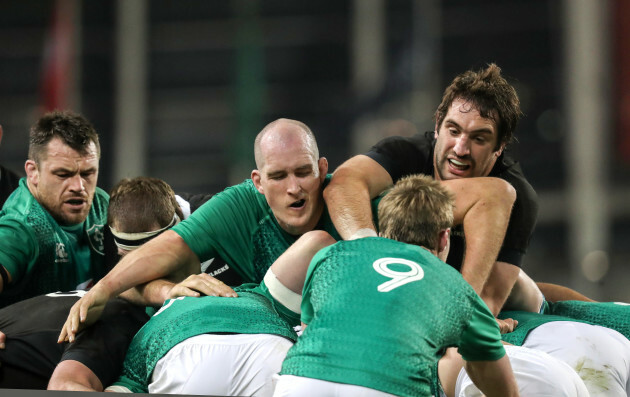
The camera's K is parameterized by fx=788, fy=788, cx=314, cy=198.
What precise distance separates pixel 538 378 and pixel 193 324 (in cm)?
90

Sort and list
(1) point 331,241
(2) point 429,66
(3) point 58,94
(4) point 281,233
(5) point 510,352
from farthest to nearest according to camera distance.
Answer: (2) point 429,66, (3) point 58,94, (4) point 281,233, (1) point 331,241, (5) point 510,352

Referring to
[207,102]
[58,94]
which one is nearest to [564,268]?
[207,102]

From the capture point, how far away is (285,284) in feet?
7.30

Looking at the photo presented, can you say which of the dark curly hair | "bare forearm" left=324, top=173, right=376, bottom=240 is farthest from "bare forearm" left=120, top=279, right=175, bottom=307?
the dark curly hair

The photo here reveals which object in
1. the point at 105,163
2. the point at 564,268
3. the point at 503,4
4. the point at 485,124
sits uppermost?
the point at 503,4

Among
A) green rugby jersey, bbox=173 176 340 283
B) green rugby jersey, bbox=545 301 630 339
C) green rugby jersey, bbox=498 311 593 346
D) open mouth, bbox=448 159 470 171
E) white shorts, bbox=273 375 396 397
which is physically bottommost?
green rugby jersey, bbox=545 301 630 339

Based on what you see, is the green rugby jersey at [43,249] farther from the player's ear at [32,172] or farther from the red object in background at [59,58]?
the red object in background at [59,58]

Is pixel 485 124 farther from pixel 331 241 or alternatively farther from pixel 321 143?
pixel 321 143

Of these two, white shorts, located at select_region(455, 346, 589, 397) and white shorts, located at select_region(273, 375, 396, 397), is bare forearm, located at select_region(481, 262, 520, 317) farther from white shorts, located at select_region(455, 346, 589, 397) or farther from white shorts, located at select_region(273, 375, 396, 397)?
white shorts, located at select_region(273, 375, 396, 397)

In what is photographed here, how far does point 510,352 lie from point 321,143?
8746mm

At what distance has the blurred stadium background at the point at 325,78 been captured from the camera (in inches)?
455

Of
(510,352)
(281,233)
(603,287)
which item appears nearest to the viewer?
(510,352)

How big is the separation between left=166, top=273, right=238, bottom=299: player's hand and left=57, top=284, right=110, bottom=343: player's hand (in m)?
0.20

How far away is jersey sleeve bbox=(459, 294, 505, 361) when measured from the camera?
1.79m
